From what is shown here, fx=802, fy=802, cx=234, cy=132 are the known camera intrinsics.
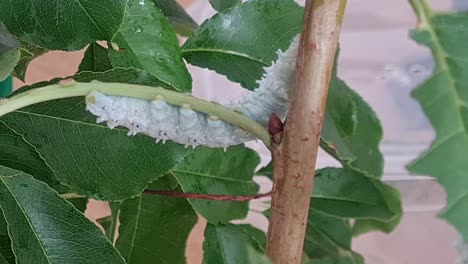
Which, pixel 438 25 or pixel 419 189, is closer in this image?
pixel 438 25

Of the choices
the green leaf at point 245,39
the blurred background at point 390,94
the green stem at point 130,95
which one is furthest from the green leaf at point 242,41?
the blurred background at point 390,94

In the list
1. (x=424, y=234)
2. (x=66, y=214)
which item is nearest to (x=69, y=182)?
Result: (x=66, y=214)

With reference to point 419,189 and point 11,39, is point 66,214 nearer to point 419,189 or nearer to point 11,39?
point 11,39

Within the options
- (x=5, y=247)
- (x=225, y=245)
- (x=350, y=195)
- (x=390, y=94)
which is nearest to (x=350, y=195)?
(x=350, y=195)

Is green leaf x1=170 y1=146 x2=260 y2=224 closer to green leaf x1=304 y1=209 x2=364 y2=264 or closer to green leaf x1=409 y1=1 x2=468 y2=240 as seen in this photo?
green leaf x1=304 y1=209 x2=364 y2=264

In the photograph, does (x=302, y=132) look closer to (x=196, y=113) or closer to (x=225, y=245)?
(x=196, y=113)

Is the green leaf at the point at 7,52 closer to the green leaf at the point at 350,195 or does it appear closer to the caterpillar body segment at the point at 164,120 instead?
the caterpillar body segment at the point at 164,120
